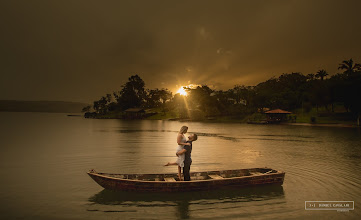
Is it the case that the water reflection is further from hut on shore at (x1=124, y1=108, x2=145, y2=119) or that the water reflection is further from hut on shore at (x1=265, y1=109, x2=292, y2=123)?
hut on shore at (x1=124, y1=108, x2=145, y2=119)

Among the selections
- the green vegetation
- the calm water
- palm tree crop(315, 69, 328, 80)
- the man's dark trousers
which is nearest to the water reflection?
the calm water

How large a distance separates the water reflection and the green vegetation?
58.1 m

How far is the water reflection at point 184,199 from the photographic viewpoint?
10244 millimetres

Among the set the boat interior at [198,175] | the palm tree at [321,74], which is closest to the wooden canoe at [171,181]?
the boat interior at [198,175]

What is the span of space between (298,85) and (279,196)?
99.2 meters

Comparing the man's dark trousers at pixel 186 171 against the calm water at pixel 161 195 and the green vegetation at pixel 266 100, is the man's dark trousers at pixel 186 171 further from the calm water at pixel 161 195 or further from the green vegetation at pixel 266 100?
the green vegetation at pixel 266 100

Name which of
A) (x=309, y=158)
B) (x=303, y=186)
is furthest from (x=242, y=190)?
(x=309, y=158)

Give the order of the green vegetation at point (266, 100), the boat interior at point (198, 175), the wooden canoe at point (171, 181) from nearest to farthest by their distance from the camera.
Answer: the wooden canoe at point (171, 181), the boat interior at point (198, 175), the green vegetation at point (266, 100)

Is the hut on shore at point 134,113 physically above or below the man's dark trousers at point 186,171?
above

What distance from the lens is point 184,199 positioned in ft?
36.4

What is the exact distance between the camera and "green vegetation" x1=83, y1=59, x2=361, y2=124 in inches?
2618

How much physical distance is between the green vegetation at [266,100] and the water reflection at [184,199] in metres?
58.1

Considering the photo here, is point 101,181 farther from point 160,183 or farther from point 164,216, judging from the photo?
point 164,216

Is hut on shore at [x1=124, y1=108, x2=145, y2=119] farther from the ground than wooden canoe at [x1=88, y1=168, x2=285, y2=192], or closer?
farther from the ground
